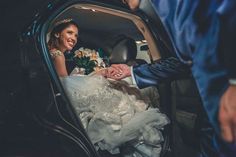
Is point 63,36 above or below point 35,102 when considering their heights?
above

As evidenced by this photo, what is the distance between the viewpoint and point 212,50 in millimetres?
1814

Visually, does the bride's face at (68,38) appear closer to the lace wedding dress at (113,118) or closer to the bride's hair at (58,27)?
the bride's hair at (58,27)

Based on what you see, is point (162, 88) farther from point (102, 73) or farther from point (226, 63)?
point (226, 63)

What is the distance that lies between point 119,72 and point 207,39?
0.87m

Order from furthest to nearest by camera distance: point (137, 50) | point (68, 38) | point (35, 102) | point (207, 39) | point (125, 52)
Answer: point (68, 38) → point (125, 52) → point (137, 50) → point (207, 39) → point (35, 102)

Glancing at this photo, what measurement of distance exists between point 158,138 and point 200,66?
Result: 70cm

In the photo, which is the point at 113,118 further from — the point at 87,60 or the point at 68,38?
the point at 68,38

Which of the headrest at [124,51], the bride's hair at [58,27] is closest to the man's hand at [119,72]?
the headrest at [124,51]

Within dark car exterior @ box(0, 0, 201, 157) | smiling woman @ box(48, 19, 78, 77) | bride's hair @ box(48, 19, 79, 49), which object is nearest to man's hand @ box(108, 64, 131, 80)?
smiling woman @ box(48, 19, 78, 77)

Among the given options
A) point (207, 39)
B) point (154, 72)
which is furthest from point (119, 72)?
point (207, 39)

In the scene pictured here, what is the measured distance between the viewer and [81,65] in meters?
3.07

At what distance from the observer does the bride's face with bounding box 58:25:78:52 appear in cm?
300

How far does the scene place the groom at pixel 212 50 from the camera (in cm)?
175

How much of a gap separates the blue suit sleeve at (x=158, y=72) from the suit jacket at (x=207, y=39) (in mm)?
307
